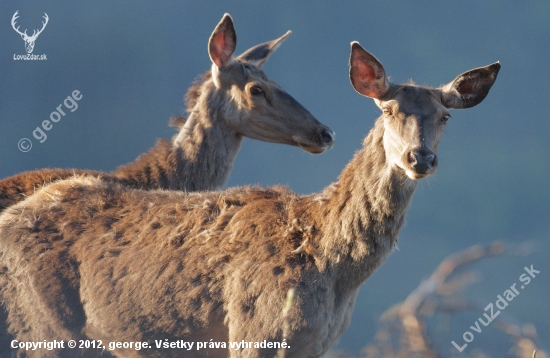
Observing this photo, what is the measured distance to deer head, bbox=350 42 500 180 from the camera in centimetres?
548

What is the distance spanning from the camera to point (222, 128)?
29.7ft

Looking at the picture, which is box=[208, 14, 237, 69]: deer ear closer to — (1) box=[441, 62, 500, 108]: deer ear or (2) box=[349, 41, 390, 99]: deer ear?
(2) box=[349, 41, 390, 99]: deer ear

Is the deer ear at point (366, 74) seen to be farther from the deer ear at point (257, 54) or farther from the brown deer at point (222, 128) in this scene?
the deer ear at point (257, 54)

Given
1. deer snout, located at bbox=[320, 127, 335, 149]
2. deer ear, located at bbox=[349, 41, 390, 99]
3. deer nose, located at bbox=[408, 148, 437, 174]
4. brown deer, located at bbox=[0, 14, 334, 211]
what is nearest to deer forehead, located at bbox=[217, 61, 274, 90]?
brown deer, located at bbox=[0, 14, 334, 211]

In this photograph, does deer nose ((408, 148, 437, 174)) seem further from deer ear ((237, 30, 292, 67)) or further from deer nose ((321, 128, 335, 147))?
deer ear ((237, 30, 292, 67))

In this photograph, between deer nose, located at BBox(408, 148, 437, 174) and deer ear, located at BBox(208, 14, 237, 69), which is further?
deer ear, located at BBox(208, 14, 237, 69)

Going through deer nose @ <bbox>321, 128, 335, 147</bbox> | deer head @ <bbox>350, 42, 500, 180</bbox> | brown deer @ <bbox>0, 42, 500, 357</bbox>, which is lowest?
brown deer @ <bbox>0, 42, 500, 357</bbox>

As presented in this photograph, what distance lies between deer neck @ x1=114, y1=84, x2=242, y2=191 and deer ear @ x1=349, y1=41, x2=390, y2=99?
3.11m

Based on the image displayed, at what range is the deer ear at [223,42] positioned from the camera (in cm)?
880

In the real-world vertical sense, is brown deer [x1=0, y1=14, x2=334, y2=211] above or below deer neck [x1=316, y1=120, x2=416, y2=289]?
above

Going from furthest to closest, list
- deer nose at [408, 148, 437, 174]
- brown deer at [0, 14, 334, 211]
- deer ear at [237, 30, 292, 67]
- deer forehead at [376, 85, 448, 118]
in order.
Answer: deer ear at [237, 30, 292, 67] → brown deer at [0, 14, 334, 211] → deer forehead at [376, 85, 448, 118] → deer nose at [408, 148, 437, 174]

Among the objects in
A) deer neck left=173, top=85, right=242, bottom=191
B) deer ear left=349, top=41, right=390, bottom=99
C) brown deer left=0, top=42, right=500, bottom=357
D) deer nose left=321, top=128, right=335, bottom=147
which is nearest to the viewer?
brown deer left=0, top=42, right=500, bottom=357

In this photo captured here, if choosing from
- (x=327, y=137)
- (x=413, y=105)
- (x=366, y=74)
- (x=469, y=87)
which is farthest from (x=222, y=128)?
(x=413, y=105)

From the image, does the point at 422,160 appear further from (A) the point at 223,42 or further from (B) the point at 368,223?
(A) the point at 223,42
